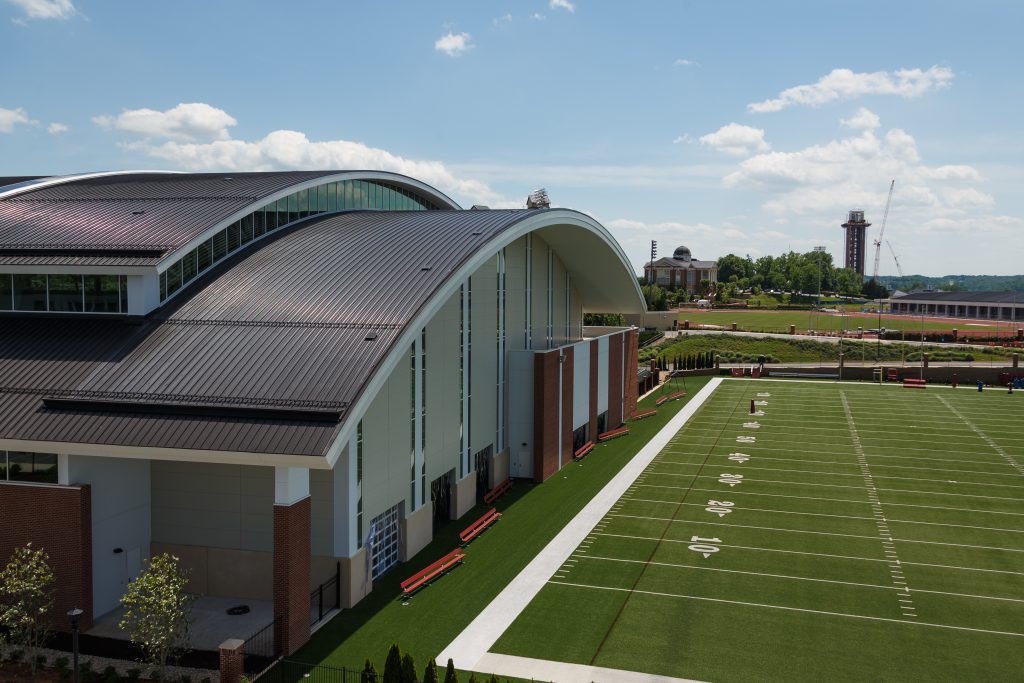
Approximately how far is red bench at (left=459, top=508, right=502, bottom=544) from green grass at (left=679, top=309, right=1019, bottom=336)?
259 feet

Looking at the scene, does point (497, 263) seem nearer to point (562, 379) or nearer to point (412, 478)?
point (562, 379)

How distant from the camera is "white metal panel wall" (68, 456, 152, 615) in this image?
2062 centimetres

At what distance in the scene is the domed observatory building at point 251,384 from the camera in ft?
64.5

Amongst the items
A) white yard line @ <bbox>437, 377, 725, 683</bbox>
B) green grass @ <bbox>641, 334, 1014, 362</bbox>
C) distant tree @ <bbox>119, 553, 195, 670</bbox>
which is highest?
green grass @ <bbox>641, 334, 1014, 362</bbox>

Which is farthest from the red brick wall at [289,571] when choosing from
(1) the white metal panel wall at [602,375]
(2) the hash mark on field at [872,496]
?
(1) the white metal panel wall at [602,375]

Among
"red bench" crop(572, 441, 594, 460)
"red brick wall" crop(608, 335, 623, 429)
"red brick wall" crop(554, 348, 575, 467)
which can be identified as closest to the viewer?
"red brick wall" crop(554, 348, 575, 467)

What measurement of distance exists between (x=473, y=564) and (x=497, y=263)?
42.4 ft

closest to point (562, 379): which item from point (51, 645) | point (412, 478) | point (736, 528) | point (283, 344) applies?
point (736, 528)

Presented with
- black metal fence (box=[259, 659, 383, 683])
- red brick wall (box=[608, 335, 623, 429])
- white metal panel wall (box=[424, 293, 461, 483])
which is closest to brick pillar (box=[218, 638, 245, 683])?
black metal fence (box=[259, 659, 383, 683])

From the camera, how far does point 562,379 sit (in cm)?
3819

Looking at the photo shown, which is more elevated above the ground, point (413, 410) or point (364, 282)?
point (364, 282)

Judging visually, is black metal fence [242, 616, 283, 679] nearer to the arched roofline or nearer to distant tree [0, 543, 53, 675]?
distant tree [0, 543, 53, 675]

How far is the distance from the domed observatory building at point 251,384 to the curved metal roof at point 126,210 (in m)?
0.11

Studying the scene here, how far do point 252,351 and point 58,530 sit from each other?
5.99 metres
